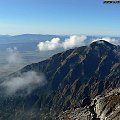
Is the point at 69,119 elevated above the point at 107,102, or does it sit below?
below

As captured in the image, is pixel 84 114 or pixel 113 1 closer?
pixel 113 1

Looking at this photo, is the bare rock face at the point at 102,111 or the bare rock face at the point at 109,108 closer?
the bare rock face at the point at 109,108

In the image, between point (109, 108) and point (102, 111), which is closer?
point (109, 108)

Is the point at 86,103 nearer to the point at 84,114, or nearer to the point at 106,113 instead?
the point at 84,114

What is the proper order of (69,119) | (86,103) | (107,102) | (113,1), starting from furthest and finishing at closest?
(86,103), (69,119), (107,102), (113,1)

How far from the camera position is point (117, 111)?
102 meters

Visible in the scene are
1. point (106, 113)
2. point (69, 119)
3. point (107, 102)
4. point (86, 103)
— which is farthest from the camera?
point (86, 103)

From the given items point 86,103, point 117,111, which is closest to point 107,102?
point 117,111

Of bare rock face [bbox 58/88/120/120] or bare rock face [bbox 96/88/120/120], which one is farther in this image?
bare rock face [bbox 58/88/120/120]

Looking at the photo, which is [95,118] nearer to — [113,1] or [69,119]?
[69,119]

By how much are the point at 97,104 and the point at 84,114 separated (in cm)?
652

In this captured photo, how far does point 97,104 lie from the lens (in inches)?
4852

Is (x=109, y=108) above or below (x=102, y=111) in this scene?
above

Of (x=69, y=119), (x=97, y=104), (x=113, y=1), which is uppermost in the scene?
(x=113, y=1)
